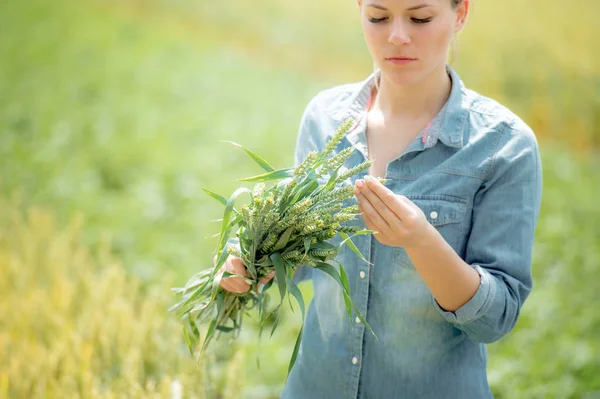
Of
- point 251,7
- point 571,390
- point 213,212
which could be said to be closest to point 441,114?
point 571,390

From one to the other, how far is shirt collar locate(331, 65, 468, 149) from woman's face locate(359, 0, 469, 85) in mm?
78

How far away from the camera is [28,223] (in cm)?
401

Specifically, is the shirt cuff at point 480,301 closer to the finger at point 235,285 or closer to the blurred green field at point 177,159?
the finger at point 235,285

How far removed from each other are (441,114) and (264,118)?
159 inches

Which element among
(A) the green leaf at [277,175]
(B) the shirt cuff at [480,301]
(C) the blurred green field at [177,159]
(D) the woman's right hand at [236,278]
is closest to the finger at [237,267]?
(D) the woman's right hand at [236,278]

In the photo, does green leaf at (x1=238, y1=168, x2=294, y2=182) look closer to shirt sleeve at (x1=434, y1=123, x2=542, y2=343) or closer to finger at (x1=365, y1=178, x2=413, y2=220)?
finger at (x1=365, y1=178, x2=413, y2=220)

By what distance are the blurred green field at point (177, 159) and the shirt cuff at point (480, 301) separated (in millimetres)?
602

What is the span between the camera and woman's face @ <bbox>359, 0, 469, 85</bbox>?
1.37m

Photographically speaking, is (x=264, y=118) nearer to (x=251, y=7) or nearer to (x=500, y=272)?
(x=251, y=7)

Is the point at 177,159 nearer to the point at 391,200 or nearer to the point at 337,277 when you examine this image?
the point at 337,277

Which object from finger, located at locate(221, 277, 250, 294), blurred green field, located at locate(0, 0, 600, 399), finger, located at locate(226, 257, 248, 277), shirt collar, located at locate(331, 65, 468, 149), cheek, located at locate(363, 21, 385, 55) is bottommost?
blurred green field, located at locate(0, 0, 600, 399)

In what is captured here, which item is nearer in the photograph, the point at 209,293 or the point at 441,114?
the point at 441,114

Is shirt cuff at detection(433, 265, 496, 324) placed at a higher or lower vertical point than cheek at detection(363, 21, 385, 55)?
lower

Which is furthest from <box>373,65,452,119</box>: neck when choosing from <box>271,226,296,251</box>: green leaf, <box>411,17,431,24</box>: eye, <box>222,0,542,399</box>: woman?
<box>271,226,296,251</box>: green leaf
